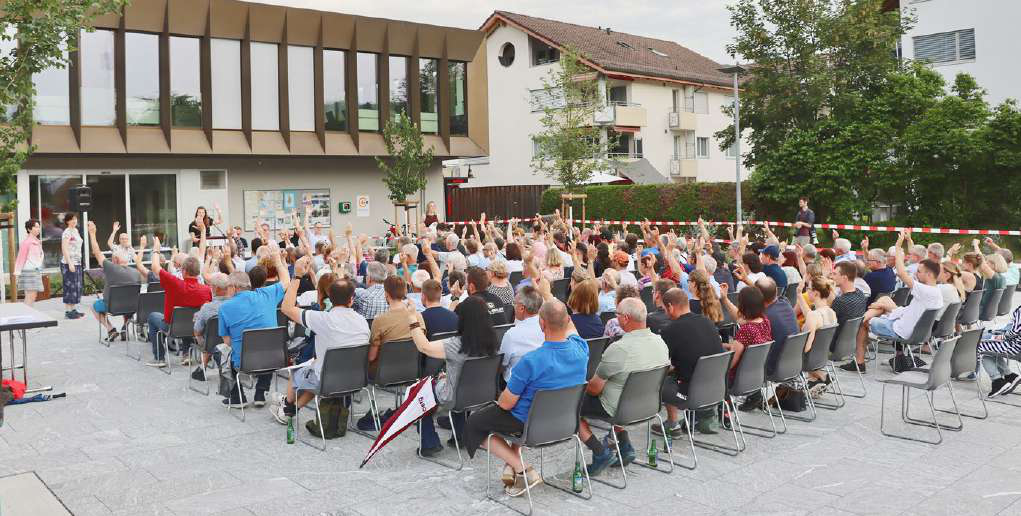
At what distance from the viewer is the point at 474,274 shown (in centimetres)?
805

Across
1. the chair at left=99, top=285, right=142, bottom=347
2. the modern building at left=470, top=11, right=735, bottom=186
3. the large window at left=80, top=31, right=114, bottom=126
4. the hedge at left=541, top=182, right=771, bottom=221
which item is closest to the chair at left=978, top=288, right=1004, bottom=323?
the chair at left=99, top=285, right=142, bottom=347

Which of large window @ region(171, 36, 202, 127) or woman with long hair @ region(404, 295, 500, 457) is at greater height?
large window @ region(171, 36, 202, 127)

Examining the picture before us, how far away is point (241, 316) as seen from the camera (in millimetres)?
8438

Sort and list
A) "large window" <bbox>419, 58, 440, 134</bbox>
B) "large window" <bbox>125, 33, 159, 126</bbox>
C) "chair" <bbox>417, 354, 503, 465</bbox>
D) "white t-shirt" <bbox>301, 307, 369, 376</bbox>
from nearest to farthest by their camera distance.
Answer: "chair" <bbox>417, 354, 503, 465</bbox>
"white t-shirt" <bbox>301, 307, 369, 376</bbox>
"large window" <bbox>125, 33, 159, 126</bbox>
"large window" <bbox>419, 58, 440, 134</bbox>

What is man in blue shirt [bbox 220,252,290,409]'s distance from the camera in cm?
840

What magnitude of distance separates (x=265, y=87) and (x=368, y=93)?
3.76 m

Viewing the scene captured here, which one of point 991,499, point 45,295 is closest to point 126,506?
point 991,499

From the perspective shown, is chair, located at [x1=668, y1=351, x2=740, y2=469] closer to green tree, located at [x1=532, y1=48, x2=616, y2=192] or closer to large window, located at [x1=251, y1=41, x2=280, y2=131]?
large window, located at [x1=251, y1=41, x2=280, y2=131]

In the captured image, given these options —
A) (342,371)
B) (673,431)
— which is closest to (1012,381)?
(673,431)

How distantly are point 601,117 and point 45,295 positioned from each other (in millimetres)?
26513

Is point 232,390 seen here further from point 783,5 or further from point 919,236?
point 783,5

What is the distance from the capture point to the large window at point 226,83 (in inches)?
1063

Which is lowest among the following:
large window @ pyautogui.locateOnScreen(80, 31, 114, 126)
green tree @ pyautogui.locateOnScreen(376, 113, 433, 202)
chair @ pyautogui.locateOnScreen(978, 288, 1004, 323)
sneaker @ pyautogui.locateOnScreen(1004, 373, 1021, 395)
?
sneaker @ pyautogui.locateOnScreen(1004, 373, 1021, 395)

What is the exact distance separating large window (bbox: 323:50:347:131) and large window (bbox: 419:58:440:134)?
303 cm
